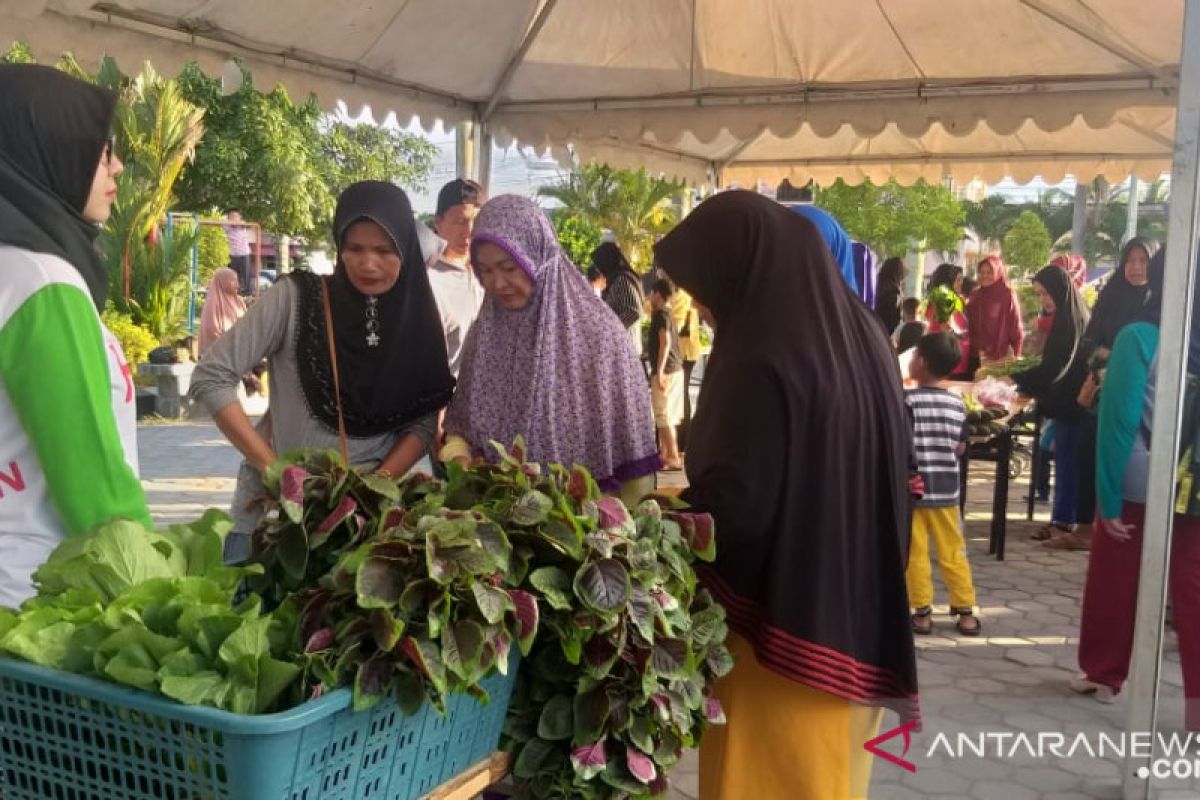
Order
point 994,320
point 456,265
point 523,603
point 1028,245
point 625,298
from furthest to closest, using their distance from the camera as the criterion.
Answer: point 1028,245 → point 994,320 → point 625,298 → point 456,265 → point 523,603

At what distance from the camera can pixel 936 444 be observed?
460 cm

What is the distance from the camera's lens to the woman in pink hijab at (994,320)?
8.04 metres

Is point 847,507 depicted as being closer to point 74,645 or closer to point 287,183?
point 74,645

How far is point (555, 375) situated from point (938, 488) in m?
2.72

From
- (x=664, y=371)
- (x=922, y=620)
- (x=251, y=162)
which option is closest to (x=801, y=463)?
(x=922, y=620)

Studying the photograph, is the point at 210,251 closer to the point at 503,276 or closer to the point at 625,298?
the point at 625,298

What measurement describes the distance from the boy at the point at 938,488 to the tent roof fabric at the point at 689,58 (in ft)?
3.88

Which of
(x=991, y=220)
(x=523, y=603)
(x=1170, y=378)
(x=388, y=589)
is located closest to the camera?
(x=388, y=589)

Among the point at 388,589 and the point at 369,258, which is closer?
the point at 388,589

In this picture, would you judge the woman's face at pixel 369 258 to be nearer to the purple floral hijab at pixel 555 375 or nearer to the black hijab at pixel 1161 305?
the purple floral hijab at pixel 555 375

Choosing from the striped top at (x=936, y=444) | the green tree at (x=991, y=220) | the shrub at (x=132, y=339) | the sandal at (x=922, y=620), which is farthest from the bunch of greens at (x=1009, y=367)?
the green tree at (x=991, y=220)

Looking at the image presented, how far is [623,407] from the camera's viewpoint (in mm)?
2488

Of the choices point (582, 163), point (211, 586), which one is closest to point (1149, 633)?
point (211, 586)

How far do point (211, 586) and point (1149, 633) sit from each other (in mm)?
2515
